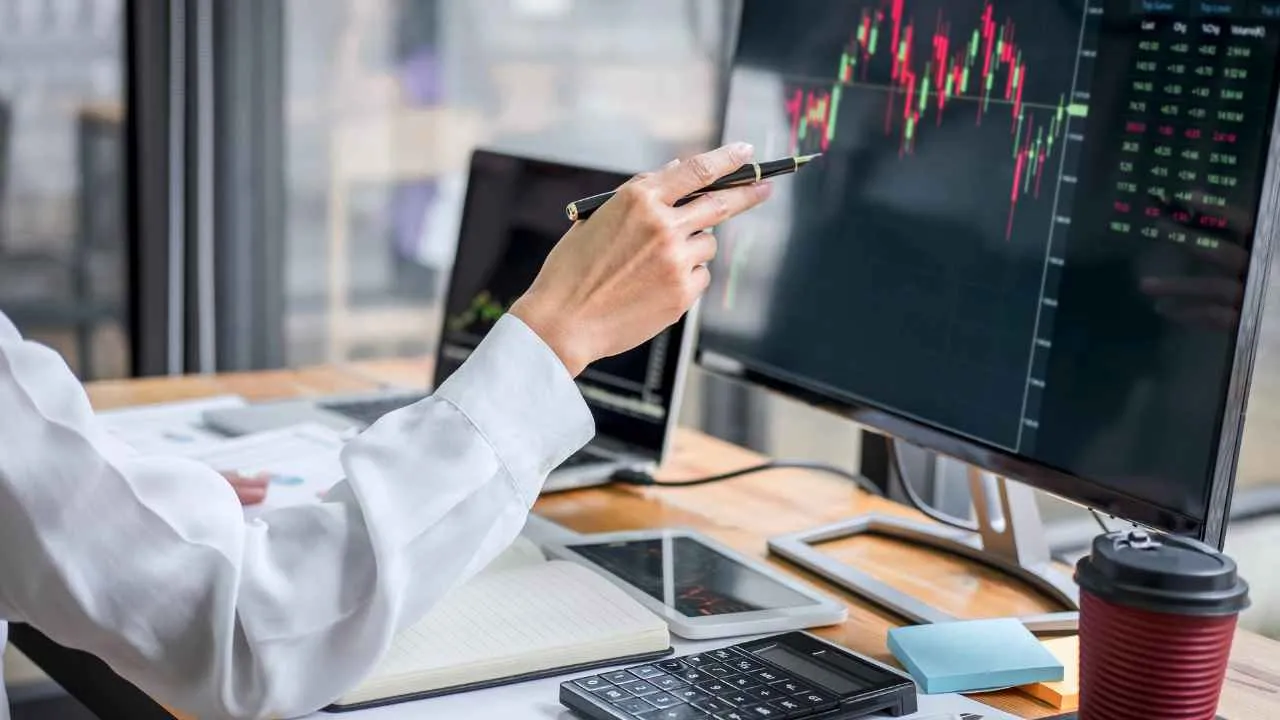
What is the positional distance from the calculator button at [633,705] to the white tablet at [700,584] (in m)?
0.15

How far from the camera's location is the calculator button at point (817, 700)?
81cm

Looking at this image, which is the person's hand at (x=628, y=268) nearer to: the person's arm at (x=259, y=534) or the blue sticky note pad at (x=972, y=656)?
the person's arm at (x=259, y=534)

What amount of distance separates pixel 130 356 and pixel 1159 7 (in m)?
1.97

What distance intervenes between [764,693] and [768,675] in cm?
3

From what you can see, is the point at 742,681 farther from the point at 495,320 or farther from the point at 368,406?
the point at 368,406

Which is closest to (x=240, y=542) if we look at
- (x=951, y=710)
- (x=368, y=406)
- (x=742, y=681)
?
(x=742, y=681)

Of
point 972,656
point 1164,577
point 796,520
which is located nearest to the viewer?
point 1164,577

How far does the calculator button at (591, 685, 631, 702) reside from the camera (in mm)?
816

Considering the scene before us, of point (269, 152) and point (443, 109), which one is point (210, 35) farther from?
point (443, 109)

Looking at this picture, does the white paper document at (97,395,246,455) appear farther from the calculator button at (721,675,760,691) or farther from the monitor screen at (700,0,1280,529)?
the calculator button at (721,675,760,691)

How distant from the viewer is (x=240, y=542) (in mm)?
787

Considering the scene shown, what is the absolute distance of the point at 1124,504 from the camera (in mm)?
928

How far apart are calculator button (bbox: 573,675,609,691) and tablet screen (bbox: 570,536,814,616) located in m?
0.15

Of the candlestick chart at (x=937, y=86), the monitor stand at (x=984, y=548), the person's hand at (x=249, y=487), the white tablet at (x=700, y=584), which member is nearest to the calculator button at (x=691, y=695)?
the white tablet at (x=700, y=584)
